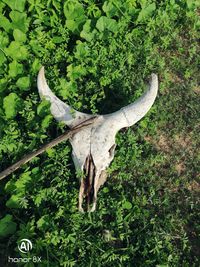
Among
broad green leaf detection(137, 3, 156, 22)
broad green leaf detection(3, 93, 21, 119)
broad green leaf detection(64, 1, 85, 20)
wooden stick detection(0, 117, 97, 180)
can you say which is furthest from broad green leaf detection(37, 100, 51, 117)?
broad green leaf detection(137, 3, 156, 22)

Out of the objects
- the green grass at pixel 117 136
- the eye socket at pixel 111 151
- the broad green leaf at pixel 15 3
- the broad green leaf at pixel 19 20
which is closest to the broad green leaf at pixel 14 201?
the green grass at pixel 117 136

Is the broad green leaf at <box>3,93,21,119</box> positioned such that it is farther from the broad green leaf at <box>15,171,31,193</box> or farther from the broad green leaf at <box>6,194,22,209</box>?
the broad green leaf at <box>6,194,22,209</box>

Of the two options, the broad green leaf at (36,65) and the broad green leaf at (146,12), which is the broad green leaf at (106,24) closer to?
the broad green leaf at (146,12)

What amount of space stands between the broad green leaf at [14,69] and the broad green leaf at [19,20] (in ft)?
1.64

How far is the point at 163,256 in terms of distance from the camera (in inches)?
171

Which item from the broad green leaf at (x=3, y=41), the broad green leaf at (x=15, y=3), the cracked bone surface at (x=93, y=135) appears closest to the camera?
the cracked bone surface at (x=93, y=135)

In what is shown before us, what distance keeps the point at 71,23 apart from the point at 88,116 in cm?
134

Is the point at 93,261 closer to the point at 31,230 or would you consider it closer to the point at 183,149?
the point at 31,230

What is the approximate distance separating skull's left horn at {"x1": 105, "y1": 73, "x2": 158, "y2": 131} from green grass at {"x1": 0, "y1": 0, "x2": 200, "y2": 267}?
0.21m

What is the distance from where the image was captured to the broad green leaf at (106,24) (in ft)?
17.6

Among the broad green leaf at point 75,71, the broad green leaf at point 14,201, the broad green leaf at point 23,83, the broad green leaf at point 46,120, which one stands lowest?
the broad green leaf at point 14,201

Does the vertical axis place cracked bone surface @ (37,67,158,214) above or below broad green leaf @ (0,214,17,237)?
above

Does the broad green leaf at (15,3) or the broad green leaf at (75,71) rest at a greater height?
the broad green leaf at (15,3)

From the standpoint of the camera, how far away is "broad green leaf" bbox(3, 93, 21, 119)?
4668 mm
